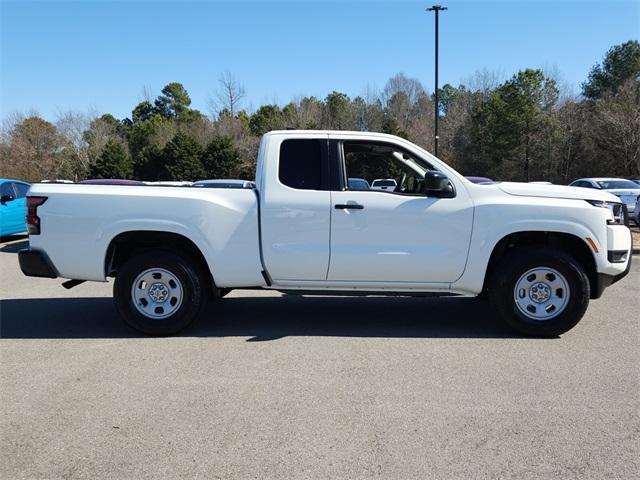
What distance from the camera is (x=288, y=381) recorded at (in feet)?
14.6

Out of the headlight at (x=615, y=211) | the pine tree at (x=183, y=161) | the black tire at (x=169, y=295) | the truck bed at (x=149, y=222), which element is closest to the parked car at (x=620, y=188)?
the headlight at (x=615, y=211)

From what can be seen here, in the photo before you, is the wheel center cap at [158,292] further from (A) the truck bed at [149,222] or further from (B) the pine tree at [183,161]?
(B) the pine tree at [183,161]

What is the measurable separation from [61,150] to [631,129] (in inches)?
1686

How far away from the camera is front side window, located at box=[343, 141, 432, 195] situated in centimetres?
580

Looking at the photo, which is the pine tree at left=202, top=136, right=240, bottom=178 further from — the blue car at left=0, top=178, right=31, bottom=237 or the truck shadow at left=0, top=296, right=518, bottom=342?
the truck shadow at left=0, top=296, right=518, bottom=342

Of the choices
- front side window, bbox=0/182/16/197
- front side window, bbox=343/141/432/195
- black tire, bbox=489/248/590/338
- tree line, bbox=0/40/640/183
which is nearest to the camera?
black tire, bbox=489/248/590/338

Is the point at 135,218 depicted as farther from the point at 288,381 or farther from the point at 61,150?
the point at 61,150

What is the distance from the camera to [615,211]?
5.79 meters

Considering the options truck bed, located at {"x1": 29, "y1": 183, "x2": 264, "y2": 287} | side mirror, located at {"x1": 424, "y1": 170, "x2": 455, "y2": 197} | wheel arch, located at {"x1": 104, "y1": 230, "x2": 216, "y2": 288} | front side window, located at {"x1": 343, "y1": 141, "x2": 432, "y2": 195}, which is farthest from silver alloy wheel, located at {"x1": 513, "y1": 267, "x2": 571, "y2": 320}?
wheel arch, located at {"x1": 104, "y1": 230, "x2": 216, "y2": 288}

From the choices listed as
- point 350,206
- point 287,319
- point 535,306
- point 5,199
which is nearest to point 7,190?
point 5,199

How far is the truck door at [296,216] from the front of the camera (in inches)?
218

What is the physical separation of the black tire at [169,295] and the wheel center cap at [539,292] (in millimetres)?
3454

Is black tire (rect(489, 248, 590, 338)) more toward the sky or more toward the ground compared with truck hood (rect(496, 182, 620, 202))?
more toward the ground

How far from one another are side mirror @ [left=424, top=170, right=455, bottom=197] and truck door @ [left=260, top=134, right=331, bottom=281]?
1007 mm
